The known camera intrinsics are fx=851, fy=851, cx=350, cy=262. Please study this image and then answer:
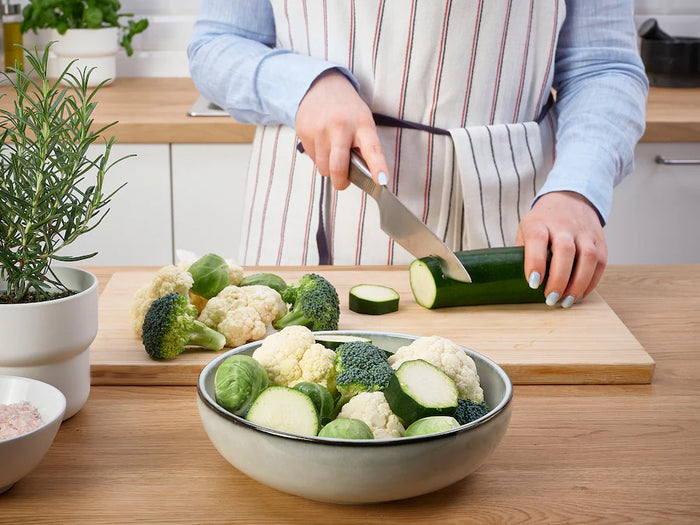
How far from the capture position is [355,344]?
29.7 inches

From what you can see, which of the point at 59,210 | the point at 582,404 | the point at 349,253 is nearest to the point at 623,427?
the point at 582,404

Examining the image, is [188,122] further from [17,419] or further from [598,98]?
[17,419]

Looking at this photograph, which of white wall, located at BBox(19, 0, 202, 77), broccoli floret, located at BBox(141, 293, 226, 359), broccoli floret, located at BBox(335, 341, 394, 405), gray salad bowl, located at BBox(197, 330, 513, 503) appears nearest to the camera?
gray salad bowl, located at BBox(197, 330, 513, 503)

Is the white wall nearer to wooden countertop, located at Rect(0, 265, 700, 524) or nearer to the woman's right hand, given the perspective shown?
the woman's right hand

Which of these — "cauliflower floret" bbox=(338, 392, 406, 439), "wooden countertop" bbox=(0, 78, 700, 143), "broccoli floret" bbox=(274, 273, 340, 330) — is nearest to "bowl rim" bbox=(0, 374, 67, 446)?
"cauliflower floret" bbox=(338, 392, 406, 439)

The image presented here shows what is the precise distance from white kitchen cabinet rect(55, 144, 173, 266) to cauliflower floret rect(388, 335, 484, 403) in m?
1.56

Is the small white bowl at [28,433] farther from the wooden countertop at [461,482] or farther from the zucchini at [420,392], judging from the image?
the zucchini at [420,392]

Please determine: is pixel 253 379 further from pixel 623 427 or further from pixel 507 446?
pixel 623 427

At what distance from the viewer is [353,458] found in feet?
1.99

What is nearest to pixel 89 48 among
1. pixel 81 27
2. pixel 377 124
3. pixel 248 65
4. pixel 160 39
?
pixel 81 27

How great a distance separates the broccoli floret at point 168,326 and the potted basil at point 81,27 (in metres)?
1.76

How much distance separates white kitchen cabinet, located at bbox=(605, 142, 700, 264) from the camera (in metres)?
2.26

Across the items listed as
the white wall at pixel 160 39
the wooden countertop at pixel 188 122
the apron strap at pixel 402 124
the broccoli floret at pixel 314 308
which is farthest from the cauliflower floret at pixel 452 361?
the white wall at pixel 160 39

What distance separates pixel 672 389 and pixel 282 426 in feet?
1.63
